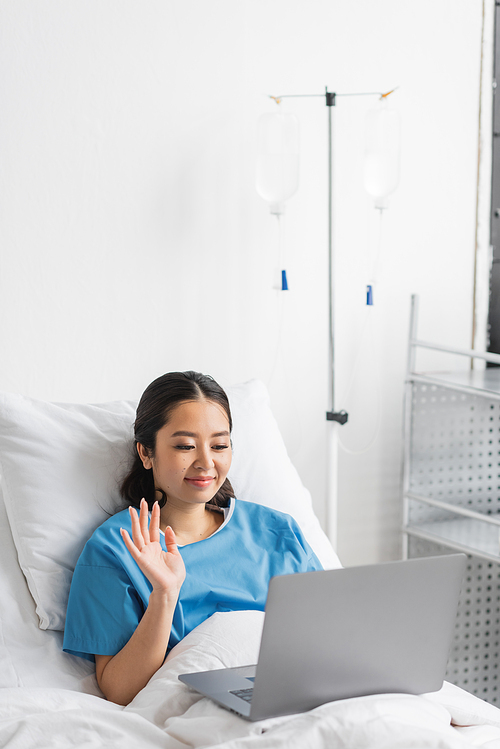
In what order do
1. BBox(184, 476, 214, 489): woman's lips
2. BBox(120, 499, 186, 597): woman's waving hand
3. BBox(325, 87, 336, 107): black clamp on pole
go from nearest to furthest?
1. BBox(120, 499, 186, 597): woman's waving hand
2. BBox(184, 476, 214, 489): woman's lips
3. BBox(325, 87, 336, 107): black clamp on pole

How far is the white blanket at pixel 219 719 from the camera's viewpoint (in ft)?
2.92

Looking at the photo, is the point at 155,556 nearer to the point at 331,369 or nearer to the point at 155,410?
the point at 155,410

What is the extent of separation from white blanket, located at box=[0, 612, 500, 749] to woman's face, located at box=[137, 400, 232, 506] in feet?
0.76

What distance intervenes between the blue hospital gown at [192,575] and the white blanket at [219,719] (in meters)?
0.09

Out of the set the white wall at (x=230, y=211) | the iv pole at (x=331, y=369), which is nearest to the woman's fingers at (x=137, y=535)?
the white wall at (x=230, y=211)

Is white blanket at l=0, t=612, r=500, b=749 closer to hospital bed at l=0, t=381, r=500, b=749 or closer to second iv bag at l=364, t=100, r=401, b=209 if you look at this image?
hospital bed at l=0, t=381, r=500, b=749

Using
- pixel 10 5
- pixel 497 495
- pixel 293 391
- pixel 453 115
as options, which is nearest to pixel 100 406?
pixel 293 391

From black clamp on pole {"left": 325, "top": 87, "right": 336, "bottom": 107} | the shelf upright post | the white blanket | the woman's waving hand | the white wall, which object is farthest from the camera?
the shelf upright post


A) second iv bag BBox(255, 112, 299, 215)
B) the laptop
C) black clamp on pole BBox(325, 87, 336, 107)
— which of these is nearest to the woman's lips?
the laptop

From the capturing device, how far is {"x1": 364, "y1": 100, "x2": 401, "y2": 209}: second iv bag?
6.31 feet

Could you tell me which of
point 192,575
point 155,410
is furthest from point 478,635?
point 155,410

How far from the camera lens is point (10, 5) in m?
1.73

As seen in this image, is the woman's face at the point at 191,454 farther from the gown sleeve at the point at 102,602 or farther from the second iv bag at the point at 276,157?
the second iv bag at the point at 276,157

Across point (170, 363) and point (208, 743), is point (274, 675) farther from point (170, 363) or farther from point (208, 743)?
point (170, 363)
